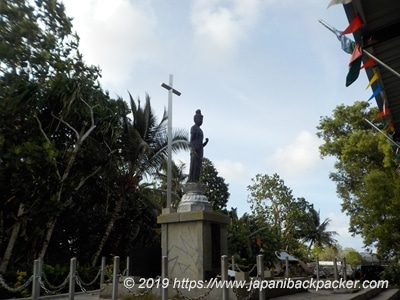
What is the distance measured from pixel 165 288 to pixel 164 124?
12320 millimetres

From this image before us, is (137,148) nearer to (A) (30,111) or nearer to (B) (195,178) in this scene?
(A) (30,111)

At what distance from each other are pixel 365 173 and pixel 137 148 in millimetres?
17192

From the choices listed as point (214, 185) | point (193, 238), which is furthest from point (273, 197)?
point (193, 238)

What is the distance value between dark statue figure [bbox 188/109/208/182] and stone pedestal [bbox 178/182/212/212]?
325 millimetres

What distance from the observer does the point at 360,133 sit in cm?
2520

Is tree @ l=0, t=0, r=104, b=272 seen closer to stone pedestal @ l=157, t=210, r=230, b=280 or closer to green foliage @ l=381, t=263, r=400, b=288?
stone pedestal @ l=157, t=210, r=230, b=280

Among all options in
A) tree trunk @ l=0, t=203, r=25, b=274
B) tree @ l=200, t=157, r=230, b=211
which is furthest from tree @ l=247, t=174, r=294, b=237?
tree trunk @ l=0, t=203, r=25, b=274

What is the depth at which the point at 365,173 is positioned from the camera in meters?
26.3

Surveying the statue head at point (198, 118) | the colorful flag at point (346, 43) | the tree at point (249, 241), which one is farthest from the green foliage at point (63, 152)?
the colorful flag at point (346, 43)

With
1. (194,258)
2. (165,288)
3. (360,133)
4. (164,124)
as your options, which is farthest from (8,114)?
(360,133)


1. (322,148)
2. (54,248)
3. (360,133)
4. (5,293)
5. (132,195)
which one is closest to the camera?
(5,293)

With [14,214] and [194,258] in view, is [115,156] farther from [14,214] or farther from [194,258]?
[194,258]

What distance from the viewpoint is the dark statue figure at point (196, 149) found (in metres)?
11.2

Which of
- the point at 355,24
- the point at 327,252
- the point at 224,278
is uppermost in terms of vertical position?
the point at 355,24
